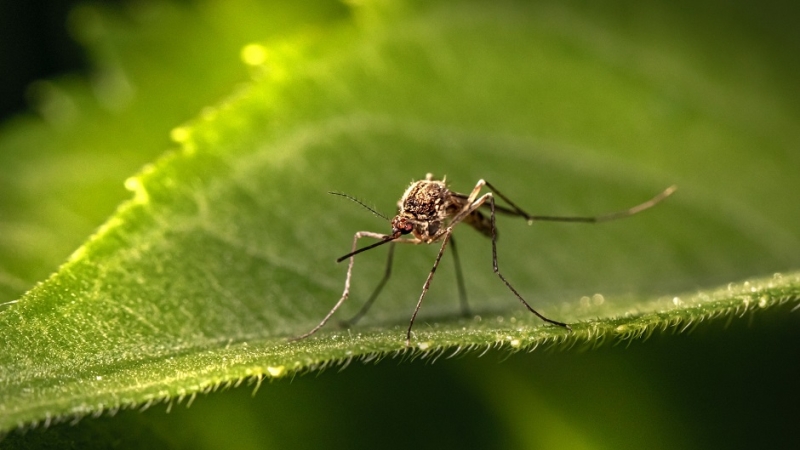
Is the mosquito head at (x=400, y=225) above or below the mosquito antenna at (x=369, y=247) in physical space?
above

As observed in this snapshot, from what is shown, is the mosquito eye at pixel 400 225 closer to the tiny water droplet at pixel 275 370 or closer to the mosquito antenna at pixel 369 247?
the mosquito antenna at pixel 369 247

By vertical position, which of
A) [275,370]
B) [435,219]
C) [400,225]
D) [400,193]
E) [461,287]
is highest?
[400,193]

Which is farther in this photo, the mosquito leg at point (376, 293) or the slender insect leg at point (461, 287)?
the slender insect leg at point (461, 287)

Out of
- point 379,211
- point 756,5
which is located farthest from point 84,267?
point 756,5

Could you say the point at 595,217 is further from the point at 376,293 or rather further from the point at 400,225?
the point at 376,293

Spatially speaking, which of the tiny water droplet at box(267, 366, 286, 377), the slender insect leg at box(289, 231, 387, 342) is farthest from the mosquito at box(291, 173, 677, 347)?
the tiny water droplet at box(267, 366, 286, 377)

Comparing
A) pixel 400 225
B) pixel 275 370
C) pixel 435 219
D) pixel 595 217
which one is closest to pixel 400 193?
pixel 435 219

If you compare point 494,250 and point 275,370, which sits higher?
point 494,250

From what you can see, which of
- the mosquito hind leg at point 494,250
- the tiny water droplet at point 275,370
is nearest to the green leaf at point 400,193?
the tiny water droplet at point 275,370
